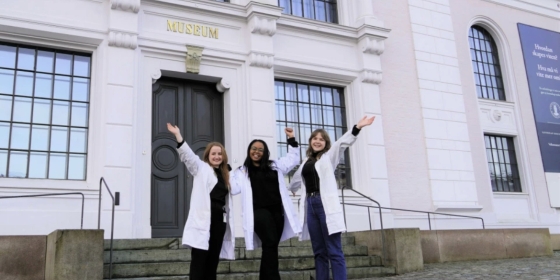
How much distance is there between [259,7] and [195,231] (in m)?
7.06

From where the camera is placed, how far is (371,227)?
11.3 metres

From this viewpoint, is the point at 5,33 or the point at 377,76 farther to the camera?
the point at 377,76

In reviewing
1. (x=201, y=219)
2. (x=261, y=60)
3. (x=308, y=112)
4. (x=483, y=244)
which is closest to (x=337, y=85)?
(x=308, y=112)

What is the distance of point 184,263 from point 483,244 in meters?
6.33

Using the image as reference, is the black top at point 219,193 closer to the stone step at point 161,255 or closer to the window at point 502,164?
the stone step at point 161,255

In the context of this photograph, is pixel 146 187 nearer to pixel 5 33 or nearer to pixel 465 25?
pixel 5 33

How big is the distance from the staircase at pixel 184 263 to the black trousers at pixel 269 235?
2033mm

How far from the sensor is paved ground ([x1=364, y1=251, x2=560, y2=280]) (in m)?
7.33

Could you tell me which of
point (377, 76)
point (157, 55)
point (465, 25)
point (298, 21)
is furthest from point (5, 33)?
point (465, 25)

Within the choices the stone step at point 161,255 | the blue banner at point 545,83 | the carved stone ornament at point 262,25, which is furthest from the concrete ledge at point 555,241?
the carved stone ornament at point 262,25

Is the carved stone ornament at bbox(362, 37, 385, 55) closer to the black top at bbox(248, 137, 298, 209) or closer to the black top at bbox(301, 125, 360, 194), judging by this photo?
the black top at bbox(301, 125, 360, 194)

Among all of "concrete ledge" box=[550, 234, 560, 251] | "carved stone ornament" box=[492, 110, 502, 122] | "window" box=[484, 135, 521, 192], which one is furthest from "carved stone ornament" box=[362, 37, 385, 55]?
"concrete ledge" box=[550, 234, 560, 251]

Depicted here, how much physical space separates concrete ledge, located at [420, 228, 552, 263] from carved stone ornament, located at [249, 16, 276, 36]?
16.8ft

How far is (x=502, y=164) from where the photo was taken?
570 inches
